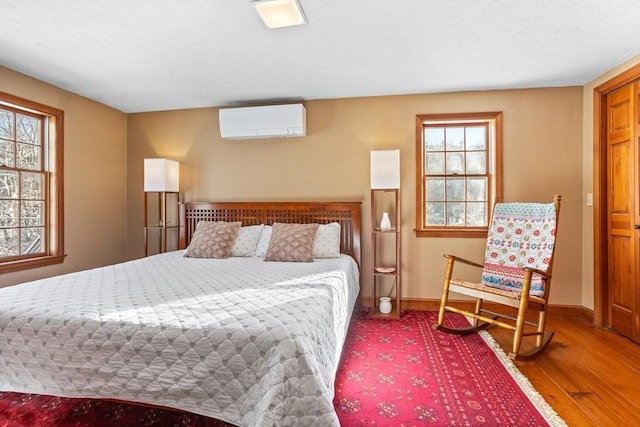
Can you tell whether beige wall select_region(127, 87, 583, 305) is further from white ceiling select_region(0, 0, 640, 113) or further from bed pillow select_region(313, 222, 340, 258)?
bed pillow select_region(313, 222, 340, 258)

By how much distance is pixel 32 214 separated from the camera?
3.15 m

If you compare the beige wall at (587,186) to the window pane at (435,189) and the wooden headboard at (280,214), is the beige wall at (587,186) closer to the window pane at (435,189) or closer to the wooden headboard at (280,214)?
the window pane at (435,189)

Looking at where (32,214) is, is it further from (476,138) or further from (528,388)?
(476,138)

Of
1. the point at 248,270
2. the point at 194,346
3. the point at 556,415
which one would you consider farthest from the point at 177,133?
the point at 556,415

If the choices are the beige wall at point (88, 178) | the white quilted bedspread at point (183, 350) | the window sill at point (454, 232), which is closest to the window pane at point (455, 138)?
the window sill at point (454, 232)

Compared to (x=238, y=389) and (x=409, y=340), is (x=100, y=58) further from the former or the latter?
(x=409, y=340)

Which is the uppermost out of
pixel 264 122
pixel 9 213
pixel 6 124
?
pixel 264 122

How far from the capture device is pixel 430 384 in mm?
2072

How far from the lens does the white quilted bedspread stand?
128 centimetres

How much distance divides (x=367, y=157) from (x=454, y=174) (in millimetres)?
972

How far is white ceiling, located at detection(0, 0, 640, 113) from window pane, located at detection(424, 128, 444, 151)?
17.4 inches

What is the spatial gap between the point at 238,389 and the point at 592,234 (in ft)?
11.6

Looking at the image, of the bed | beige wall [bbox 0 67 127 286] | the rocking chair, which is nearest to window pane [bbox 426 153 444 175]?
the rocking chair

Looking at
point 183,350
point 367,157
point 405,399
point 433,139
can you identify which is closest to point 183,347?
point 183,350
